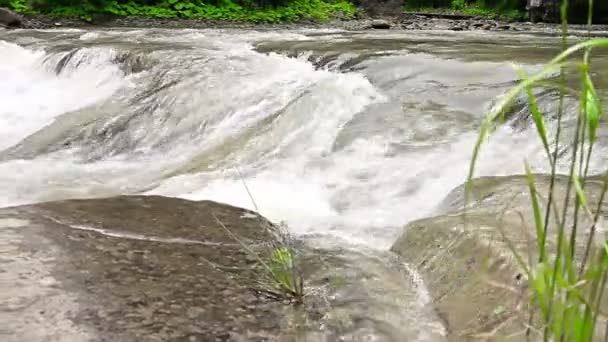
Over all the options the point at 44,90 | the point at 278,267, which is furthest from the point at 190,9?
the point at 278,267

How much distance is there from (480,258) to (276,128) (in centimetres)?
347

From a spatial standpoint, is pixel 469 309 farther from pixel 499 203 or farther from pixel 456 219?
pixel 499 203

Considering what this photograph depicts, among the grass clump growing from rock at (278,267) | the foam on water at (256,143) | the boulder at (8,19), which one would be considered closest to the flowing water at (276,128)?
the foam on water at (256,143)

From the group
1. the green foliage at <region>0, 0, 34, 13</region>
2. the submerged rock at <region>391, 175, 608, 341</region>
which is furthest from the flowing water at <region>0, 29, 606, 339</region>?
the green foliage at <region>0, 0, 34, 13</region>

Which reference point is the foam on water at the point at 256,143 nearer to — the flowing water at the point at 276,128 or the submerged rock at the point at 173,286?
the flowing water at the point at 276,128

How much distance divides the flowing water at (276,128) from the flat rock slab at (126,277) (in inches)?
22.0

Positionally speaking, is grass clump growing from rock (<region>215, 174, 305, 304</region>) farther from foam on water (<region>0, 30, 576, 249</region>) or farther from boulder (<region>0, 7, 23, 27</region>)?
boulder (<region>0, 7, 23, 27</region>)

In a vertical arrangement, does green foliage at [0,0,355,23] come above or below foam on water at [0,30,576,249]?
above

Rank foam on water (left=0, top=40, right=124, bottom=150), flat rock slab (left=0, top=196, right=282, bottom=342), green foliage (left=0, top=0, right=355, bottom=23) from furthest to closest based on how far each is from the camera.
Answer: green foliage (left=0, top=0, right=355, bottom=23) → foam on water (left=0, top=40, right=124, bottom=150) → flat rock slab (left=0, top=196, right=282, bottom=342)

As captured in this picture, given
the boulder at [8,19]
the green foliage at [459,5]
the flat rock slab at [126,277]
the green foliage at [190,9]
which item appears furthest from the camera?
the green foliage at [459,5]

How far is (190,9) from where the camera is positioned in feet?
56.3

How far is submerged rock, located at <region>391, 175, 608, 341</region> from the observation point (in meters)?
2.08

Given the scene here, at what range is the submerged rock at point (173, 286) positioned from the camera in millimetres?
2014

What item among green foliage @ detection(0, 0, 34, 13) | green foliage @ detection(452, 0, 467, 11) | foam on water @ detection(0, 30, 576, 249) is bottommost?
foam on water @ detection(0, 30, 576, 249)
